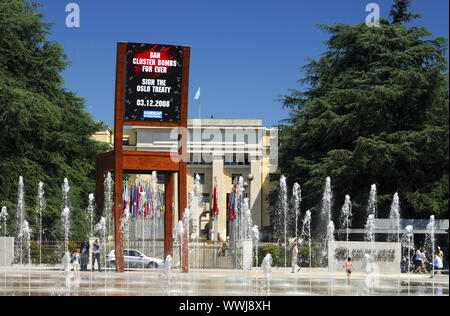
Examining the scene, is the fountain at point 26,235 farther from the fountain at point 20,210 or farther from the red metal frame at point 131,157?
the red metal frame at point 131,157

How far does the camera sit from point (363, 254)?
3522 cm

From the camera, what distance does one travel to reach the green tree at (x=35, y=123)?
147ft

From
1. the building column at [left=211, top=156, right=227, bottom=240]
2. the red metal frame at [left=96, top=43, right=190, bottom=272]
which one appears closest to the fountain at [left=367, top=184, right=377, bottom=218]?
Answer: the red metal frame at [left=96, top=43, right=190, bottom=272]

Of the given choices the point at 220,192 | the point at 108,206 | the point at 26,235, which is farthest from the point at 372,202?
the point at 220,192

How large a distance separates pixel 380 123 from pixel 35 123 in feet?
69.9

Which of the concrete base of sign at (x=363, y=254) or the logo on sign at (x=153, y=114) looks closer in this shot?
the logo on sign at (x=153, y=114)

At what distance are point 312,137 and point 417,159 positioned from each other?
30.6 feet

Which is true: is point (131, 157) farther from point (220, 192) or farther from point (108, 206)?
point (220, 192)

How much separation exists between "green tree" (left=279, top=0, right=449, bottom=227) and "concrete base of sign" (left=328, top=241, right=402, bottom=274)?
8515 millimetres

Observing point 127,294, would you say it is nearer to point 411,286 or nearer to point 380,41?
point 411,286

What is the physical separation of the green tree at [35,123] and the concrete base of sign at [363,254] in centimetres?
1923

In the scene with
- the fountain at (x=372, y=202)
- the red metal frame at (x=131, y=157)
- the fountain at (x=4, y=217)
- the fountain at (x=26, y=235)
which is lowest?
the fountain at (x=26, y=235)

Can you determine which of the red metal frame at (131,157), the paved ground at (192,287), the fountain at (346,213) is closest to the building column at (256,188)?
the fountain at (346,213)

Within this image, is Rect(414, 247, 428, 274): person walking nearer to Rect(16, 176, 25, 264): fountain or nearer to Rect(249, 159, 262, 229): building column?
Rect(16, 176, 25, 264): fountain
